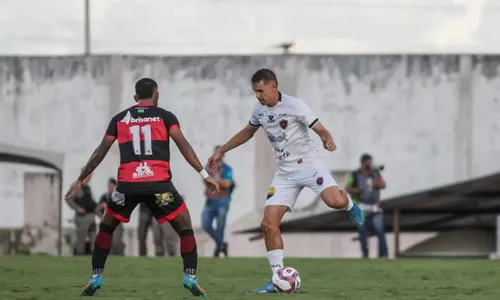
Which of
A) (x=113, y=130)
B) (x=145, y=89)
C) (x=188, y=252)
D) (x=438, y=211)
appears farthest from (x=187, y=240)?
(x=438, y=211)

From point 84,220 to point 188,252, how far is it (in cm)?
1631

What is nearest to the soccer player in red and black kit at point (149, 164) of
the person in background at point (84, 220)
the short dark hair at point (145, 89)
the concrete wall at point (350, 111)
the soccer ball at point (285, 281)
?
the short dark hair at point (145, 89)

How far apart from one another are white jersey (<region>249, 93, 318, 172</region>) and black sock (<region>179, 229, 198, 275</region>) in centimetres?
127

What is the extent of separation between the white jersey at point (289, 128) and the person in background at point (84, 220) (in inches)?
602

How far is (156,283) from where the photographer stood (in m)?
13.2

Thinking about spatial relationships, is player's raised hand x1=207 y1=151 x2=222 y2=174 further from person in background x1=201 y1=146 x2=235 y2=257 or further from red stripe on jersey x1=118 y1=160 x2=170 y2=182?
person in background x1=201 y1=146 x2=235 y2=257

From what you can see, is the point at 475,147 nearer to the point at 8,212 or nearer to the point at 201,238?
the point at 201,238

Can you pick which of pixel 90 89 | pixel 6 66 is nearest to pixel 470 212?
pixel 90 89

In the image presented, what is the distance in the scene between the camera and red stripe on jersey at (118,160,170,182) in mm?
10492

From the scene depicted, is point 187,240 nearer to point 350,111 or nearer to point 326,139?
point 326,139

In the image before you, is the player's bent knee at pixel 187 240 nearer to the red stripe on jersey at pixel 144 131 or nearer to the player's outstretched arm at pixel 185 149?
the player's outstretched arm at pixel 185 149

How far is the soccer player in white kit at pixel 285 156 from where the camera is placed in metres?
11.3

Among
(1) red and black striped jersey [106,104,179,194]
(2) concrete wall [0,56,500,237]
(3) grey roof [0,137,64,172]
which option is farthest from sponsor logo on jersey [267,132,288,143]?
(3) grey roof [0,137,64,172]

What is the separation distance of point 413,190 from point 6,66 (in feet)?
→ 33.2
